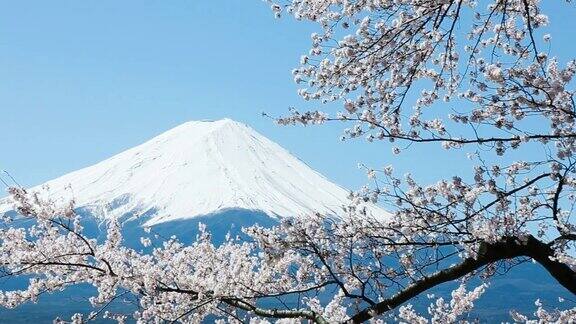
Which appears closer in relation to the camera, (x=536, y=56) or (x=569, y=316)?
(x=536, y=56)

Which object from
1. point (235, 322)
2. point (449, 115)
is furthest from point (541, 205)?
point (235, 322)

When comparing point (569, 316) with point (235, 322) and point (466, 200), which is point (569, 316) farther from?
point (235, 322)

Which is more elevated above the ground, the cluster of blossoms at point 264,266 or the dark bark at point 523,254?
the cluster of blossoms at point 264,266

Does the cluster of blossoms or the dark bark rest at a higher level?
the cluster of blossoms

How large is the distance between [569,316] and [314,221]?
2.72 metres

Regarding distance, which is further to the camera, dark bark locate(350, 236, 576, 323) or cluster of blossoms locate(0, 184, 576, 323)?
cluster of blossoms locate(0, 184, 576, 323)

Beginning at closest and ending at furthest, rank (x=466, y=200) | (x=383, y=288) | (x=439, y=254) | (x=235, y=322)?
(x=466, y=200) → (x=439, y=254) → (x=383, y=288) → (x=235, y=322)

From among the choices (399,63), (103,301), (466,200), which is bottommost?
(466,200)

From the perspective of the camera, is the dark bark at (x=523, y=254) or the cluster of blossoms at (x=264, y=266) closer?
the dark bark at (x=523, y=254)

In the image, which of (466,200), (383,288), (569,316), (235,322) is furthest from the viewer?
(235,322)

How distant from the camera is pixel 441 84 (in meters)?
5.71

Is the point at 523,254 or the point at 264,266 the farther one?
the point at 264,266

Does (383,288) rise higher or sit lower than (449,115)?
lower

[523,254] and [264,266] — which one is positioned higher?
→ [264,266]
